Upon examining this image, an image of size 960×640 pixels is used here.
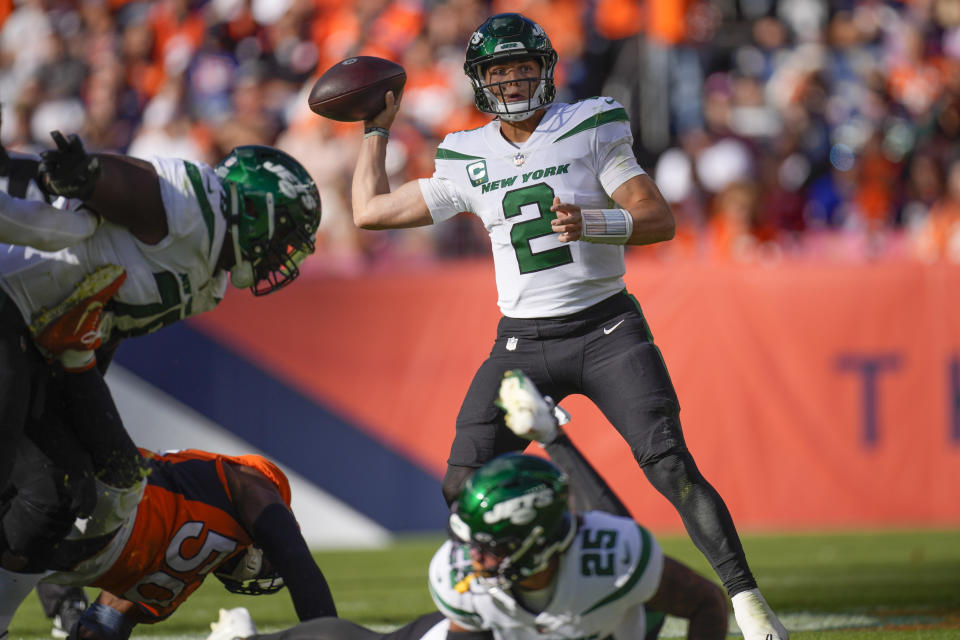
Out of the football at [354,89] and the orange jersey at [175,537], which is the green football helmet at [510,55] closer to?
the football at [354,89]

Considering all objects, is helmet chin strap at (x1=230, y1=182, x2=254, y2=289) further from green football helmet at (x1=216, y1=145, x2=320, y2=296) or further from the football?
the football

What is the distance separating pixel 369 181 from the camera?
458cm

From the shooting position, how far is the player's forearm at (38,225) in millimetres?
3283

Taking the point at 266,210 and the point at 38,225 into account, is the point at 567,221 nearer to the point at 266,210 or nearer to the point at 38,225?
the point at 266,210

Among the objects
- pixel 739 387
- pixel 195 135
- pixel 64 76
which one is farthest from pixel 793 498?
pixel 64 76

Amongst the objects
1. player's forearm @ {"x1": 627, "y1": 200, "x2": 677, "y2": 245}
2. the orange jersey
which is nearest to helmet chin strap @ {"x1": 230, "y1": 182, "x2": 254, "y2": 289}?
the orange jersey

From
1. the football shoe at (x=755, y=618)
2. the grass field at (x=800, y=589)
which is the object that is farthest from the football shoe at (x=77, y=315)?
the football shoe at (x=755, y=618)

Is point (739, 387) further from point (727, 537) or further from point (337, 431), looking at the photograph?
point (727, 537)

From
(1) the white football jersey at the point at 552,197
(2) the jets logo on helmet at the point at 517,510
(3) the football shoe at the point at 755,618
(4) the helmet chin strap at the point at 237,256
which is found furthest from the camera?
(1) the white football jersey at the point at 552,197

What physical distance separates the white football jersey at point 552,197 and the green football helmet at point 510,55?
0.30 feet

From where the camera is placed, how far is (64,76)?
12086 mm

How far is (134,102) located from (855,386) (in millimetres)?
7286

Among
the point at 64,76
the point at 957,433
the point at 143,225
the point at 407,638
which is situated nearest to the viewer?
the point at 407,638

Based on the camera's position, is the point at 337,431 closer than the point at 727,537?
No
